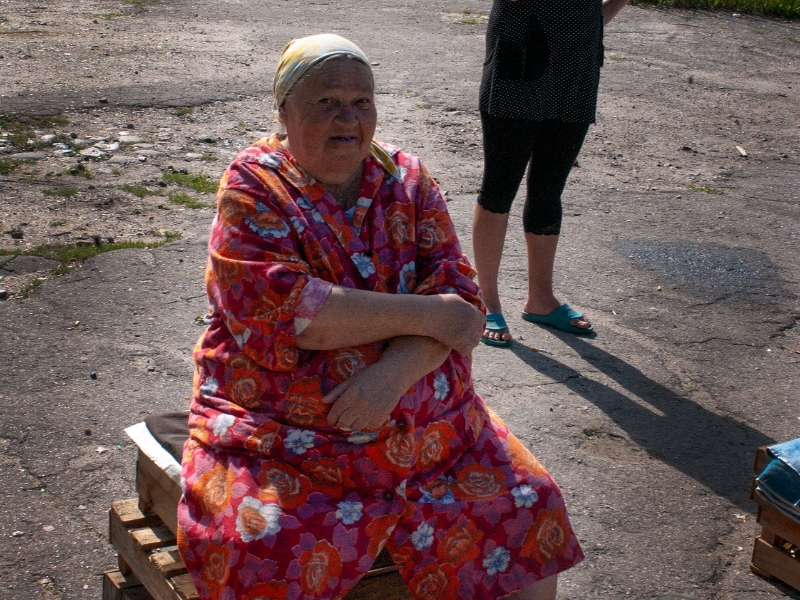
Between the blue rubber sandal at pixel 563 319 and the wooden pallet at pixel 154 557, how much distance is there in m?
2.50

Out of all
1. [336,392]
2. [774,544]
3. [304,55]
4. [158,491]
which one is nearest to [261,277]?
[336,392]

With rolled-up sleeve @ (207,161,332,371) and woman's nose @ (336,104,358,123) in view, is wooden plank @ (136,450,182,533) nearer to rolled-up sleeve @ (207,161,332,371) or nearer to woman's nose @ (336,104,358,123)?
rolled-up sleeve @ (207,161,332,371)

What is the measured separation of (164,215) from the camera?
17.7 feet

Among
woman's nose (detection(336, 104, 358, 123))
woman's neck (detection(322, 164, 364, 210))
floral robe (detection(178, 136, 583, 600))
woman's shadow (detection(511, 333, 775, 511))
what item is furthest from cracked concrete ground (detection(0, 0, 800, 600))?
woman's nose (detection(336, 104, 358, 123))

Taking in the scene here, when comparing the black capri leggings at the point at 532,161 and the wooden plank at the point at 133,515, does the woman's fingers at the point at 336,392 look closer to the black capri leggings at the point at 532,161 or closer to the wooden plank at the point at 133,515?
the wooden plank at the point at 133,515

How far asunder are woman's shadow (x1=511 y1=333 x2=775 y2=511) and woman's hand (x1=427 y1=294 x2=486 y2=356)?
1.61m

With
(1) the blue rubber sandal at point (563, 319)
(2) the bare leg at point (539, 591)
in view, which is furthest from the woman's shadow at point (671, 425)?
(2) the bare leg at point (539, 591)

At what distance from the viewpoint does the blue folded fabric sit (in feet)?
9.23

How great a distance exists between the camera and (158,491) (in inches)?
95.0

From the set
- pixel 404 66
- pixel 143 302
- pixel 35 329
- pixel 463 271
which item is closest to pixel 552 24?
pixel 463 271

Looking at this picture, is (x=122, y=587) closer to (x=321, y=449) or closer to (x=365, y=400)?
(x=321, y=449)

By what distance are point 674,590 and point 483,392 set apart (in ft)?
4.27

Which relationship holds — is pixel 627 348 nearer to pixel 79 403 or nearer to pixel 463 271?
pixel 463 271

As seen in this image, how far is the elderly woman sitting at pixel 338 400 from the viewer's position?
205cm
